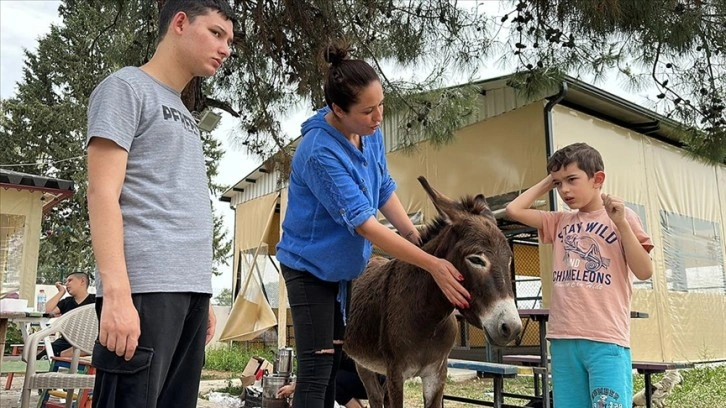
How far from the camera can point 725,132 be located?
16.5 feet

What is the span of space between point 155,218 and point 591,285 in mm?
1878

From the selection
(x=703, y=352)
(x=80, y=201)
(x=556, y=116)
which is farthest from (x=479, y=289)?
(x=80, y=201)

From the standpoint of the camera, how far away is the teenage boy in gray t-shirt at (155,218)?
1.42 m

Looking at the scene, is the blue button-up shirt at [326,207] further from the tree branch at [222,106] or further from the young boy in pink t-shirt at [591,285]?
the tree branch at [222,106]

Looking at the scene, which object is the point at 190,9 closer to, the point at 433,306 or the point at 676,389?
the point at 433,306

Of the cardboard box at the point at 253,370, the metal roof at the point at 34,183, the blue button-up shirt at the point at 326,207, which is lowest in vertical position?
the cardboard box at the point at 253,370

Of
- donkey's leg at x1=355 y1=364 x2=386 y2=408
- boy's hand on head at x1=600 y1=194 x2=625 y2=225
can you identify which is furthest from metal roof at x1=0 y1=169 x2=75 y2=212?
boy's hand on head at x1=600 y1=194 x2=625 y2=225

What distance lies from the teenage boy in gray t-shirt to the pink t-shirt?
158 cm

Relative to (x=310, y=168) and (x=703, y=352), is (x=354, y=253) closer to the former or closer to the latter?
(x=310, y=168)

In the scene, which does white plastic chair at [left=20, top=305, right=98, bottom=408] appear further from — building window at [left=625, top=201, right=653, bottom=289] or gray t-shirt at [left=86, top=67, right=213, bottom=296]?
building window at [left=625, top=201, right=653, bottom=289]

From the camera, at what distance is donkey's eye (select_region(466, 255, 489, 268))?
2.40 meters

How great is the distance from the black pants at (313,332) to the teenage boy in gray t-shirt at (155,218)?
1.50 feet

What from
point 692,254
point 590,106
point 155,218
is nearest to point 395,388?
point 155,218

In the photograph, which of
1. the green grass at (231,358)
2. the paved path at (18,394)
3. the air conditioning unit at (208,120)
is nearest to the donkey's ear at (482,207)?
the air conditioning unit at (208,120)
